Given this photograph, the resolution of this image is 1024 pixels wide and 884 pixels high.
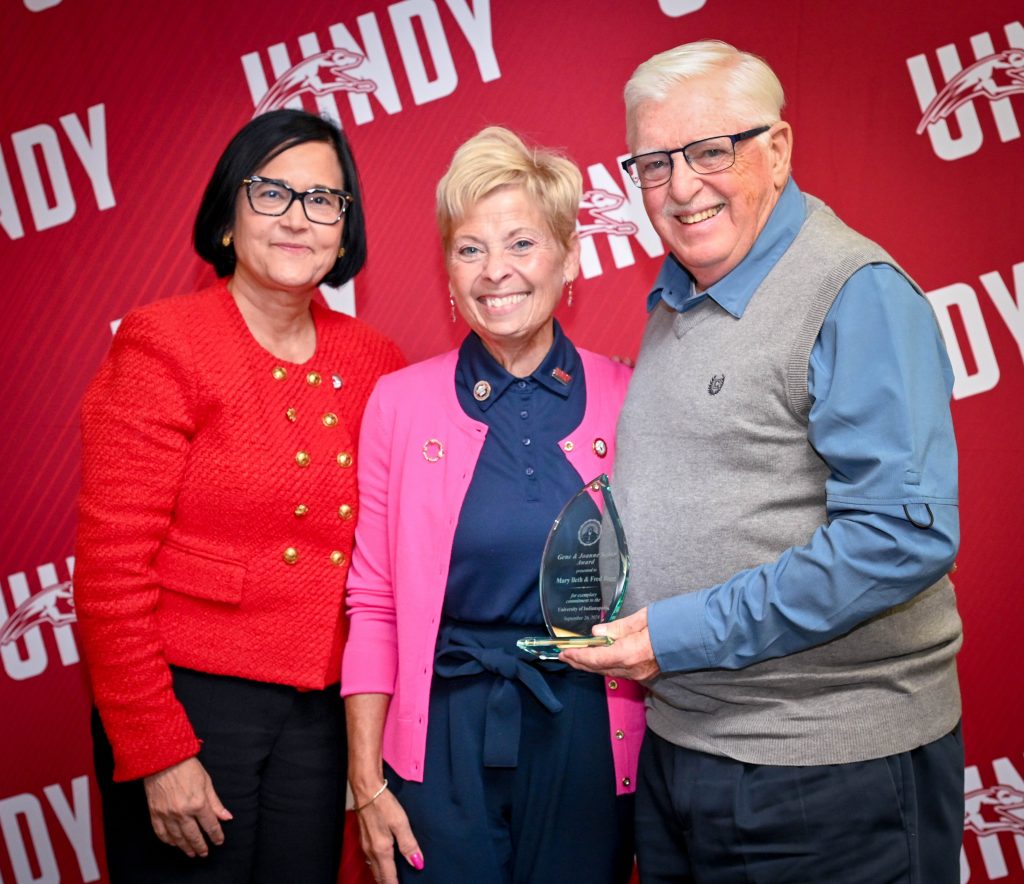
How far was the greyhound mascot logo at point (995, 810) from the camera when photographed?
2.98 meters

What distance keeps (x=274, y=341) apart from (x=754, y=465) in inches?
41.7

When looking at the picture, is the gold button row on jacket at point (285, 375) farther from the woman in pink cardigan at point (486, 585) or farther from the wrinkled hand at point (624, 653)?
the wrinkled hand at point (624, 653)

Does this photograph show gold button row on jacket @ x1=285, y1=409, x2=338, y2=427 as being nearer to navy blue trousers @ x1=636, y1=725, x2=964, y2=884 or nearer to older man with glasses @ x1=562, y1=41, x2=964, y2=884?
older man with glasses @ x1=562, y1=41, x2=964, y2=884

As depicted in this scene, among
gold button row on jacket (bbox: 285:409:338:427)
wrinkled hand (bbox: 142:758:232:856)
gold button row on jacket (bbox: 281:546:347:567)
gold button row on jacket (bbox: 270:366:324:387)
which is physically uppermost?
gold button row on jacket (bbox: 270:366:324:387)

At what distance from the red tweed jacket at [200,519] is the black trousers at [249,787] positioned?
0.17 feet

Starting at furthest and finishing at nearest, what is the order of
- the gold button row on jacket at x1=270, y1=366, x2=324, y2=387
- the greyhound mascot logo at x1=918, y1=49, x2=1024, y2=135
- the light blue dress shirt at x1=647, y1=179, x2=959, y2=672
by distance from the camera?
the greyhound mascot logo at x1=918, y1=49, x2=1024, y2=135, the gold button row on jacket at x1=270, y1=366, x2=324, y2=387, the light blue dress shirt at x1=647, y1=179, x2=959, y2=672

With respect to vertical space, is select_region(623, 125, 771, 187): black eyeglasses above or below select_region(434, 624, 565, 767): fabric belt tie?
above

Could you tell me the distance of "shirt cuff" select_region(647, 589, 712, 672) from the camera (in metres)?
1.63

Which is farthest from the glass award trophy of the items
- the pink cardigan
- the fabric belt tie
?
the pink cardigan

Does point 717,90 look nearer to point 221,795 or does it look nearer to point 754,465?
point 754,465

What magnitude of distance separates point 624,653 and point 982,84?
2.08 m

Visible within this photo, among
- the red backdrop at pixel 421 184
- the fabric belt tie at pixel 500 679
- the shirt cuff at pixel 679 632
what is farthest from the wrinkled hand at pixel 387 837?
the red backdrop at pixel 421 184

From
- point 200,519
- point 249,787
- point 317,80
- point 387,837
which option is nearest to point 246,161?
point 200,519

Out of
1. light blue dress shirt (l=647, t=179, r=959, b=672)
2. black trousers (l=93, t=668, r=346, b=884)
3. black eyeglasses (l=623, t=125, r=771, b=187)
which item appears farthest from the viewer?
black trousers (l=93, t=668, r=346, b=884)
